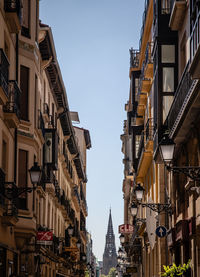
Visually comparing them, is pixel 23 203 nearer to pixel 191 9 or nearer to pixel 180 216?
pixel 180 216

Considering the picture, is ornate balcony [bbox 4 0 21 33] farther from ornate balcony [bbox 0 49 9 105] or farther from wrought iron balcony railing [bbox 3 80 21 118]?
wrought iron balcony railing [bbox 3 80 21 118]

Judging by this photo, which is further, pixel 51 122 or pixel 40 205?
pixel 51 122

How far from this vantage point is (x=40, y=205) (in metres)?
→ 34.3

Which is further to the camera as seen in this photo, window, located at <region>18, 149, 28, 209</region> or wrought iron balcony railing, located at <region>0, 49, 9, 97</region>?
window, located at <region>18, 149, 28, 209</region>

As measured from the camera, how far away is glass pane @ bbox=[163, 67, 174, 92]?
980 inches

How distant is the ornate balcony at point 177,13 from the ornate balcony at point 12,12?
192 inches

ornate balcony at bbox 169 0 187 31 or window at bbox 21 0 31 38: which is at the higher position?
window at bbox 21 0 31 38

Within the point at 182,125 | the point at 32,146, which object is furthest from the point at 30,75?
the point at 182,125

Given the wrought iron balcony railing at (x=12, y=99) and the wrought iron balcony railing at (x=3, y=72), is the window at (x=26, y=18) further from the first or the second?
the wrought iron balcony railing at (x=3, y=72)

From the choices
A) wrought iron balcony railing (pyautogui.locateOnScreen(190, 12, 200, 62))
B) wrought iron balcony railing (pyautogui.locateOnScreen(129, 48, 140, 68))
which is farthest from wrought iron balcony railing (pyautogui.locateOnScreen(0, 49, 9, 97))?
wrought iron balcony railing (pyautogui.locateOnScreen(129, 48, 140, 68))

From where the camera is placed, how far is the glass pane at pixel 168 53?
981 inches

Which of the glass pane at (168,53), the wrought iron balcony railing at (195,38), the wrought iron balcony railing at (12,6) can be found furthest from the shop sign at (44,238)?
the wrought iron balcony railing at (195,38)

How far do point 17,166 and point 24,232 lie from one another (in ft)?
7.92

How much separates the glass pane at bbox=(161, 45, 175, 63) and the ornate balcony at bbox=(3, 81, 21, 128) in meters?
6.11
